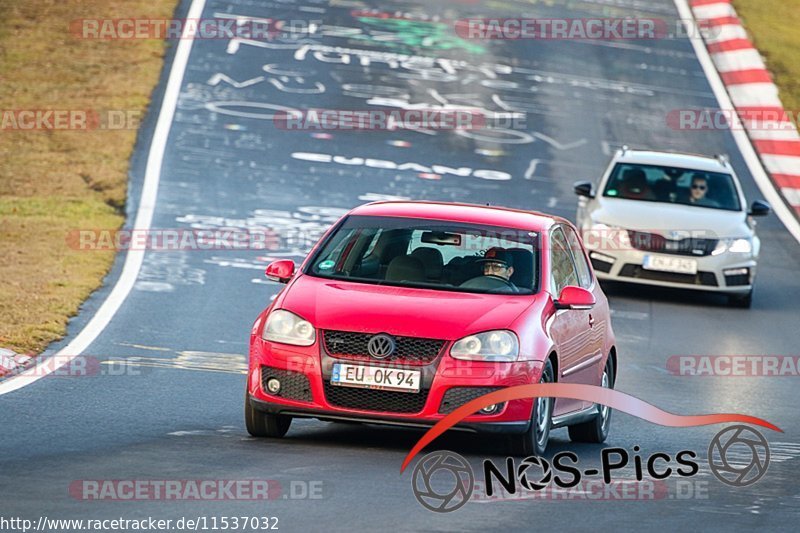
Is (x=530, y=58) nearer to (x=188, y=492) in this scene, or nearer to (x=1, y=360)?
(x=1, y=360)

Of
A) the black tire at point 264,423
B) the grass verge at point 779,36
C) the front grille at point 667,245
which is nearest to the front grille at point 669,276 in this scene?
the front grille at point 667,245

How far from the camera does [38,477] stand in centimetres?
875

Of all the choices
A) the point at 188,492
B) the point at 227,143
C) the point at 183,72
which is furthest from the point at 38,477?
the point at 183,72

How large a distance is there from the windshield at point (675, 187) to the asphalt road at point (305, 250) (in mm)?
1180

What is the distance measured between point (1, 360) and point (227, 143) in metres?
15.1

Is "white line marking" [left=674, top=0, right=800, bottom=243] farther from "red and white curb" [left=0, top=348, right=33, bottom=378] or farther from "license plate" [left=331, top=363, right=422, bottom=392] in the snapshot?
"license plate" [left=331, top=363, right=422, bottom=392]

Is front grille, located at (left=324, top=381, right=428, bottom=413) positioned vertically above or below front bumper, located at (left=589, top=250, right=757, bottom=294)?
above

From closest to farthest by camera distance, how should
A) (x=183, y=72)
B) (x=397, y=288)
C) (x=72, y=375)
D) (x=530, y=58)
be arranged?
(x=397, y=288), (x=72, y=375), (x=183, y=72), (x=530, y=58)

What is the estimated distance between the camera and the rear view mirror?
11.1 meters

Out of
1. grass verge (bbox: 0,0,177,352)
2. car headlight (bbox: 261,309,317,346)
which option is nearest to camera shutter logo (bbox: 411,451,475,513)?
car headlight (bbox: 261,309,317,346)

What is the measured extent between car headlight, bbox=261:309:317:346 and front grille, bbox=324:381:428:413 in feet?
0.99

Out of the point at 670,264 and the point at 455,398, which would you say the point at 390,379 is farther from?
the point at 670,264

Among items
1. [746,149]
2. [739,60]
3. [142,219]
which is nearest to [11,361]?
[142,219]

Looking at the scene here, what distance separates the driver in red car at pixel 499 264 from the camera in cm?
1097
